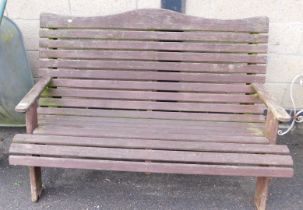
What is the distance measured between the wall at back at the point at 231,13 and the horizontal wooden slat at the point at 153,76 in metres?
0.63

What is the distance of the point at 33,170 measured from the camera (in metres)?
2.48

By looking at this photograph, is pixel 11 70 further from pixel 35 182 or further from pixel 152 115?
pixel 152 115

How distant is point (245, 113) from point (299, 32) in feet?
3.20

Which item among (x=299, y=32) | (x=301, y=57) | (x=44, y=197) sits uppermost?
(x=299, y=32)

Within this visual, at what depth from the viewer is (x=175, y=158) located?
225 cm

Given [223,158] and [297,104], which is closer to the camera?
[223,158]

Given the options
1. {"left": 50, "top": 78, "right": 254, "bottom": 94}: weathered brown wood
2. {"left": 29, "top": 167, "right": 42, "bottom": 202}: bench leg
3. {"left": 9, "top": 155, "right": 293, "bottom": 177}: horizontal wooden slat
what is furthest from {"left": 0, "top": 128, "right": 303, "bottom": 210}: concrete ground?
{"left": 50, "top": 78, "right": 254, "bottom": 94}: weathered brown wood

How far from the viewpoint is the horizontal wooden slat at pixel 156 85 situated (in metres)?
2.74

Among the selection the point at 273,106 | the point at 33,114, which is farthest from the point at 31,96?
the point at 273,106

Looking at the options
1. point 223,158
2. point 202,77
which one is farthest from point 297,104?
point 223,158

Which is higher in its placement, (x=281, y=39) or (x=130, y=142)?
(x=281, y=39)

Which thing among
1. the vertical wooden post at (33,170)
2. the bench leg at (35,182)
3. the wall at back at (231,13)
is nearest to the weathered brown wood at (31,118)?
the vertical wooden post at (33,170)

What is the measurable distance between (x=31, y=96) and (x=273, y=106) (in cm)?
148

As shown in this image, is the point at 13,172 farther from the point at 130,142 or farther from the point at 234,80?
the point at 234,80
